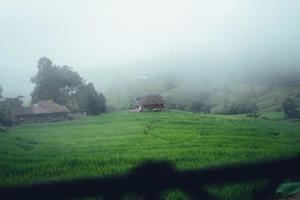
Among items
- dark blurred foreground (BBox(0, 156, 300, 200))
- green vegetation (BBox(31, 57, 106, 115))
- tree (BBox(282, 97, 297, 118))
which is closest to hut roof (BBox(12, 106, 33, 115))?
green vegetation (BBox(31, 57, 106, 115))

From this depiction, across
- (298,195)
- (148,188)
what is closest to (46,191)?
(148,188)

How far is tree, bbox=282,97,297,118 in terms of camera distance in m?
4.59

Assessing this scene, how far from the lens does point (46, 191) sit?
795 mm

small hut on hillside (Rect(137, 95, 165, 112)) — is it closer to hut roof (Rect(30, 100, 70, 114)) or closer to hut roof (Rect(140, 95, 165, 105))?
hut roof (Rect(140, 95, 165, 105))

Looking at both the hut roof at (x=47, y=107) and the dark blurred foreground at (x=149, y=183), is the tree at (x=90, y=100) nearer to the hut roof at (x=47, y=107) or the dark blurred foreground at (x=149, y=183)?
the hut roof at (x=47, y=107)

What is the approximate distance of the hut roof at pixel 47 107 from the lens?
3721 millimetres

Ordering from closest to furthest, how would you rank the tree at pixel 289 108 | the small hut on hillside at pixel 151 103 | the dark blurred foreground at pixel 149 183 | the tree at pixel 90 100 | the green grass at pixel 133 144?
1. the dark blurred foreground at pixel 149 183
2. the green grass at pixel 133 144
3. the tree at pixel 90 100
4. the small hut on hillside at pixel 151 103
5. the tree at pixel 289 108

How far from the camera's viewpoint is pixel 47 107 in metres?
3.77

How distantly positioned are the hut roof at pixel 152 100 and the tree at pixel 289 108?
1.40 meters

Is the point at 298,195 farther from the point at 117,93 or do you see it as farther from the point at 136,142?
the point at 117,93

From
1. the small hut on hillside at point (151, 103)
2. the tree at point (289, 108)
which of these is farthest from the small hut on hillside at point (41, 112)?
the tree at point (289, 108)

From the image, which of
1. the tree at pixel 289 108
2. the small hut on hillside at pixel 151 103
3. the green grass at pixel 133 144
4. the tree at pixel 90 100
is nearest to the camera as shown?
the green grass at pixel 133 144

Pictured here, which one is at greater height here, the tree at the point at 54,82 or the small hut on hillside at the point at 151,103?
the tree at the point at 54,82

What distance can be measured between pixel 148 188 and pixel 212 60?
139 inches
